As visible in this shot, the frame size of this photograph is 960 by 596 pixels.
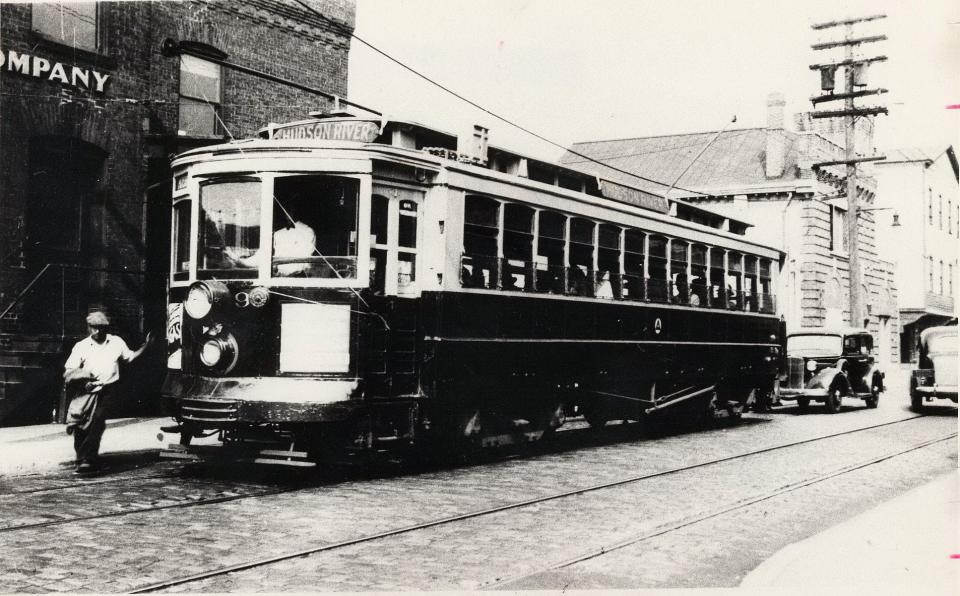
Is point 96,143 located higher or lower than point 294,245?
higher

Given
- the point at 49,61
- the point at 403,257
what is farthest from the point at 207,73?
the point at 403,257

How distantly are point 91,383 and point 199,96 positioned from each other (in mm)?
7357

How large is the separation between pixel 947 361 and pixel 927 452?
7018 millimetres

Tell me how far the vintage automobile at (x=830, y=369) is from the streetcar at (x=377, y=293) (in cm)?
891

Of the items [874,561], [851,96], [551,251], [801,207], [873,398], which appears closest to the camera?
[874,561]

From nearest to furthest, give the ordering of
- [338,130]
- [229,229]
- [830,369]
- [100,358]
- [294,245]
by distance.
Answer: [294,245]
[229,229]
[100,358]
[338,130]
[830,369]

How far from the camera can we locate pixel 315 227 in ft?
28.8

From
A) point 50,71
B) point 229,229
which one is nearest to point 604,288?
point 229,229

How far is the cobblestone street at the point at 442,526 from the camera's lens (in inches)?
217

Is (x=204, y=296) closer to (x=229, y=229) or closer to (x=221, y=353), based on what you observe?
(x=221, y=353)

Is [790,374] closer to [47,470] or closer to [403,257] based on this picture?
[403,257]

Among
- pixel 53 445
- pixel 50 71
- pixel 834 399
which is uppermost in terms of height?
pixel 50 71

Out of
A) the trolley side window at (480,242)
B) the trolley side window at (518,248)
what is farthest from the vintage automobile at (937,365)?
the trolley side window at (480,242)

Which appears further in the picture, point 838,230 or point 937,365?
point 838,230
